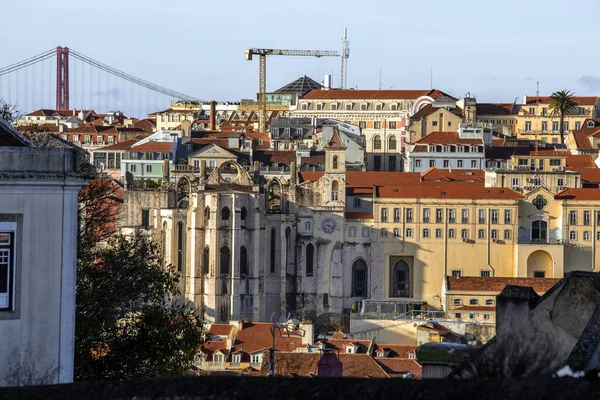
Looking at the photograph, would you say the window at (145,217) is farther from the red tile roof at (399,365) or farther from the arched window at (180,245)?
the red tile roof at (399,365)

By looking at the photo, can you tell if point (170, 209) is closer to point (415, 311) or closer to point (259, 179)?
point (259, 179)

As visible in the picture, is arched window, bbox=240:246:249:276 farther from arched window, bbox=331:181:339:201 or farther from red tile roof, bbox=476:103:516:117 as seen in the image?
red tile roof, bbox=476:103:516:117

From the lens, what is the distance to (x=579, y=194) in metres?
99.5

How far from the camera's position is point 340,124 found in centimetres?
13575

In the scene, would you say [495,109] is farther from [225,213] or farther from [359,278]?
[225,213]

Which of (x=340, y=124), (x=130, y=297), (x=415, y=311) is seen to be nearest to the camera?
(x=130, y=297)

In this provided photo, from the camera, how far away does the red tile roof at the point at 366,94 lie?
489 ft

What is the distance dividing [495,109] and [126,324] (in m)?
127

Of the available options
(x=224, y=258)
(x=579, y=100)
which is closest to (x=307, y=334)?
(x=224, y=258)

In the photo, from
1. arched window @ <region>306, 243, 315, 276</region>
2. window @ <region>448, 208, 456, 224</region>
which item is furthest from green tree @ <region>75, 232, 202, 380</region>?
window @ <region>448, 208, 456, 224</region>

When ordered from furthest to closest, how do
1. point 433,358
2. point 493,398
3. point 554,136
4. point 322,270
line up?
1. point 554,136
2. point 322,270
3. point 433,358
4. point 493,398

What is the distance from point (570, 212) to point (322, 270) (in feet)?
48.3

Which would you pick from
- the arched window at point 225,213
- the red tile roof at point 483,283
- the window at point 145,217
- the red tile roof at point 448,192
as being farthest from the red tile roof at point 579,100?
the arched window at point 225,213

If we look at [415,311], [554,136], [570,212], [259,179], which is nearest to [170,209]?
[259,179]
